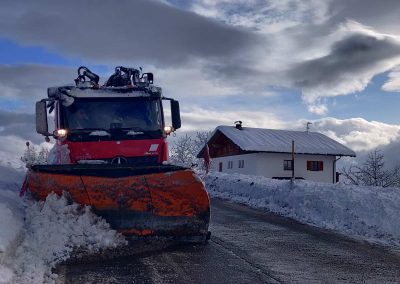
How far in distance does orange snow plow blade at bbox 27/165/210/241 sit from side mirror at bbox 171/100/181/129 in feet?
8.44

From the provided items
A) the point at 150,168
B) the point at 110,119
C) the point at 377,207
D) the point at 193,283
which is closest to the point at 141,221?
the point at 150,168

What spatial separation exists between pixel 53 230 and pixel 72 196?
744mm

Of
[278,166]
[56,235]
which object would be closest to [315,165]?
[278,166]

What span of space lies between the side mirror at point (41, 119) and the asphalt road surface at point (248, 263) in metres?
3.33

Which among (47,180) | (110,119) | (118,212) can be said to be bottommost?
(118,212)

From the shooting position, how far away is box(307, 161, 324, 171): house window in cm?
3793

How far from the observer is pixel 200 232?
6781 millimetres

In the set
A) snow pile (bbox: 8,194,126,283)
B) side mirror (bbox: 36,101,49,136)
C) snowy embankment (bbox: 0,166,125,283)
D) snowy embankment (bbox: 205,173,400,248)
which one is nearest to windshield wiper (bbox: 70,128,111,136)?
side mirror (bbox: 36,101,49,136)

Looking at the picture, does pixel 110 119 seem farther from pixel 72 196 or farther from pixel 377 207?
pixel 377 207

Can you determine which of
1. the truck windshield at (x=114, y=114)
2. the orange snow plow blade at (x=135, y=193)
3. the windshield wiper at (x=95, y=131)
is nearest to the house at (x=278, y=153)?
the truck windshield at (x=114, y=114)

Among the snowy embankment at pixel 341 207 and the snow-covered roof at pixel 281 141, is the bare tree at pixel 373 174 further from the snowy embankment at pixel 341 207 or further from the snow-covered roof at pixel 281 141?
the snowy embankment at pixel 341 207

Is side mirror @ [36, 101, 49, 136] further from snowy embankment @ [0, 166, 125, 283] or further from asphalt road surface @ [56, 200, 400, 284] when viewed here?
asphalt road surface @ [56, 200, 400, 284]

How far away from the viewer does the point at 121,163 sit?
25.1ft

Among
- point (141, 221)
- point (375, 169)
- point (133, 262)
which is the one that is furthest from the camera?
A: point (375, 169)
